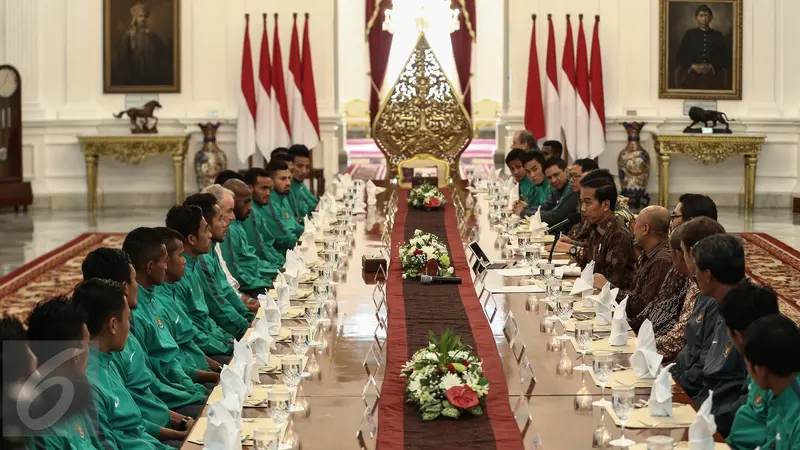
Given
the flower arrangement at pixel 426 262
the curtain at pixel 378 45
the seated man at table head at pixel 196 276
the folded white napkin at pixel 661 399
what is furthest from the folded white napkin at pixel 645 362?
the curtain at pixel 378 45

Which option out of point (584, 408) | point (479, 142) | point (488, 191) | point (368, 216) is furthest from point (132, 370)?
point (479, 142)

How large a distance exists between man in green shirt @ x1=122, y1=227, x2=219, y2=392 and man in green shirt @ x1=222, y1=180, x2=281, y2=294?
2518mm

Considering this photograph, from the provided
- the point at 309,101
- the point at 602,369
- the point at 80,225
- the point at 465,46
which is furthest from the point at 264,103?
the point at 602,369

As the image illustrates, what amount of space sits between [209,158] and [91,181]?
5.11 ft

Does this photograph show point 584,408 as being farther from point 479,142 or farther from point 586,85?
point 479,142

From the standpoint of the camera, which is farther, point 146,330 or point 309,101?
point 309,101

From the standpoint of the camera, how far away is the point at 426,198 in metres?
9.69

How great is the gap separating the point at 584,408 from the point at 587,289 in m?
1.89

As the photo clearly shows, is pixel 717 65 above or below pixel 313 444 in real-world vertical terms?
above

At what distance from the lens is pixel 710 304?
4.93 m

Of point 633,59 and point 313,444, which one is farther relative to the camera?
point 633,59

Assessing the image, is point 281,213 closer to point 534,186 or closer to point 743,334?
point 534,186

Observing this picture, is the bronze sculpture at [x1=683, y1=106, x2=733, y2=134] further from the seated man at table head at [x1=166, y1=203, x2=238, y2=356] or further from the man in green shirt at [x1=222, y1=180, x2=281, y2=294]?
the seated man at table head at [x1=166, y1=203, x2=238, y2=356]

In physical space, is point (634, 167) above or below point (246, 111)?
below
